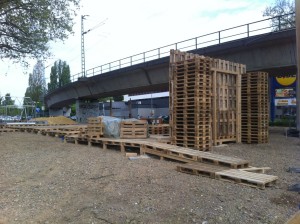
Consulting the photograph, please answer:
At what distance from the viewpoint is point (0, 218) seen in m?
5.12

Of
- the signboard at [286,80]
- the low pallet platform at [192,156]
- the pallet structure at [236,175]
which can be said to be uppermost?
the signboard at [286,80]

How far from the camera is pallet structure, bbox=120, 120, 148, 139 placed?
1433cm

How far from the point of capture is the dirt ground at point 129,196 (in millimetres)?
5156

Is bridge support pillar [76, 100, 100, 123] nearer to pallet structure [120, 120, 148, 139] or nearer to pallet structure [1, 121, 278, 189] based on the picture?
pallet structure [1, 121, 278, 189]

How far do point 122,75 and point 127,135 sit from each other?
22.8 m

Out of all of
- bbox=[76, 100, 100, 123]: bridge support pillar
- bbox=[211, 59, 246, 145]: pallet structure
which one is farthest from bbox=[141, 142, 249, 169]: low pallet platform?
bbox=[76, 100, 100, 123]: bridge support pillar

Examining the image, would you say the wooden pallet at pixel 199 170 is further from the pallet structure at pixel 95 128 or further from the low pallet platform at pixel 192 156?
the pallet structure at pixel 95 128

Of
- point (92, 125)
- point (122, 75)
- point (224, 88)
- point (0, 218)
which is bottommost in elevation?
point (0, 218)

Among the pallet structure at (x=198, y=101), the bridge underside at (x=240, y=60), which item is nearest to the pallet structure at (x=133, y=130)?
the pallet structure at (x=198, y=101)

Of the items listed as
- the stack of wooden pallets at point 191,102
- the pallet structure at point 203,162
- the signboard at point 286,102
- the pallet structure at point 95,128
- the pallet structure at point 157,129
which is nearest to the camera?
the pallet structure at point 203,162

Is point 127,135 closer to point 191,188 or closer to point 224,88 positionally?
point 224,88

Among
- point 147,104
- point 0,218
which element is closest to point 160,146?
point 0,218

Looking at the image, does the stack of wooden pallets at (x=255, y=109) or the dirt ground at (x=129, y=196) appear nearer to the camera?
the dirt ground at (x=129, y=196)

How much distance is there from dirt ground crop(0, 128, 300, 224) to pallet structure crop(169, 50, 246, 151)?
322 cm
